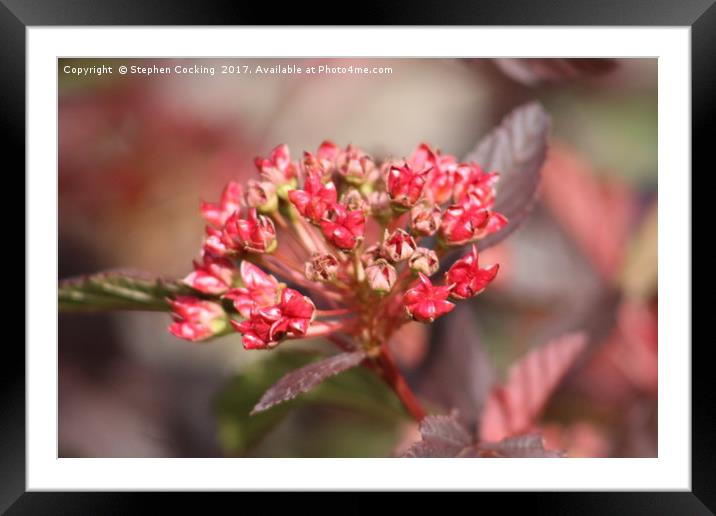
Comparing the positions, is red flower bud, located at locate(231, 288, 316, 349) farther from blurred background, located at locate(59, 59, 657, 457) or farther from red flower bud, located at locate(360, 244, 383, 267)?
blurred background, located at locate(59, 59, 657, 457)

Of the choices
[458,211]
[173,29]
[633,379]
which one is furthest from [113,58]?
[633,379]

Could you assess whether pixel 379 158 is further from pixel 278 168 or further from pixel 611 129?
pixel 611 129

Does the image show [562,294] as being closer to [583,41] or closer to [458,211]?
[583,41]

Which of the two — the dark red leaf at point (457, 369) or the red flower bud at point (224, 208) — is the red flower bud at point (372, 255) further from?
the dark red leaf at point (457, 369)

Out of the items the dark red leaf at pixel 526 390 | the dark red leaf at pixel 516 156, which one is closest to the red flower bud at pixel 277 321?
the dark red leaf at pixel 516 156

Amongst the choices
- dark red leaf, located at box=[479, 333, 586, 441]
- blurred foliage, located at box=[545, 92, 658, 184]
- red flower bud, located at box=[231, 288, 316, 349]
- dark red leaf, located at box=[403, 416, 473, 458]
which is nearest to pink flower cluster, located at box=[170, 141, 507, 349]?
red flower bud, located at box=[231, 288, 316, 349]

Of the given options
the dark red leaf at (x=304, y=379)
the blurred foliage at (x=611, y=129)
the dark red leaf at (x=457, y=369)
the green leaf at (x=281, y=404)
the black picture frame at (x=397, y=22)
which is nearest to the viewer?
the dark red leaf at (x=304, y=379)
